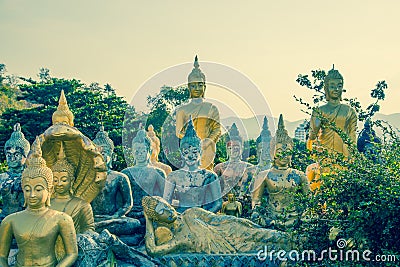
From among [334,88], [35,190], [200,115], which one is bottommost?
[35,190]

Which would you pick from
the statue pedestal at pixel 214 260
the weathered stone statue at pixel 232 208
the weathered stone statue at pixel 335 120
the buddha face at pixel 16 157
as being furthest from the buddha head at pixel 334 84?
the buddha face at pixel 16 157

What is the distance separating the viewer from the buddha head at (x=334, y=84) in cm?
1136

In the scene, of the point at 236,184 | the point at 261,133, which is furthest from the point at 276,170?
the point at 261,133

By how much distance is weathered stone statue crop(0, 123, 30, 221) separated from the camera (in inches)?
369

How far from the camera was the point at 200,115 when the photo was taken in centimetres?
1177

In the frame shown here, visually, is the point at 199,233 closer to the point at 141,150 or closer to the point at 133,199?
the point at 133,199

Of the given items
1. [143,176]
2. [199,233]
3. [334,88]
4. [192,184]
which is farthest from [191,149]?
[334,88]

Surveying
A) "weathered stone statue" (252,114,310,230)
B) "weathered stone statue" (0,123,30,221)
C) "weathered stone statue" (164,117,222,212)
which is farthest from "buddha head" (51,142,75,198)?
"weathered stone statue" (252,114,310,230)

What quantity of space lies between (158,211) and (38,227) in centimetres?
158

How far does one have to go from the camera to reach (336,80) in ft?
37.2

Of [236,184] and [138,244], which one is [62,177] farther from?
[236,184]

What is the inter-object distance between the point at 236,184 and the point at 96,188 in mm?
4333

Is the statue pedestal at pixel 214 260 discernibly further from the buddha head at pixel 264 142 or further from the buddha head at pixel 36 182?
the buddha head at pixel 264 142

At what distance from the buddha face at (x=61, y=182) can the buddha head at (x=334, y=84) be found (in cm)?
530
